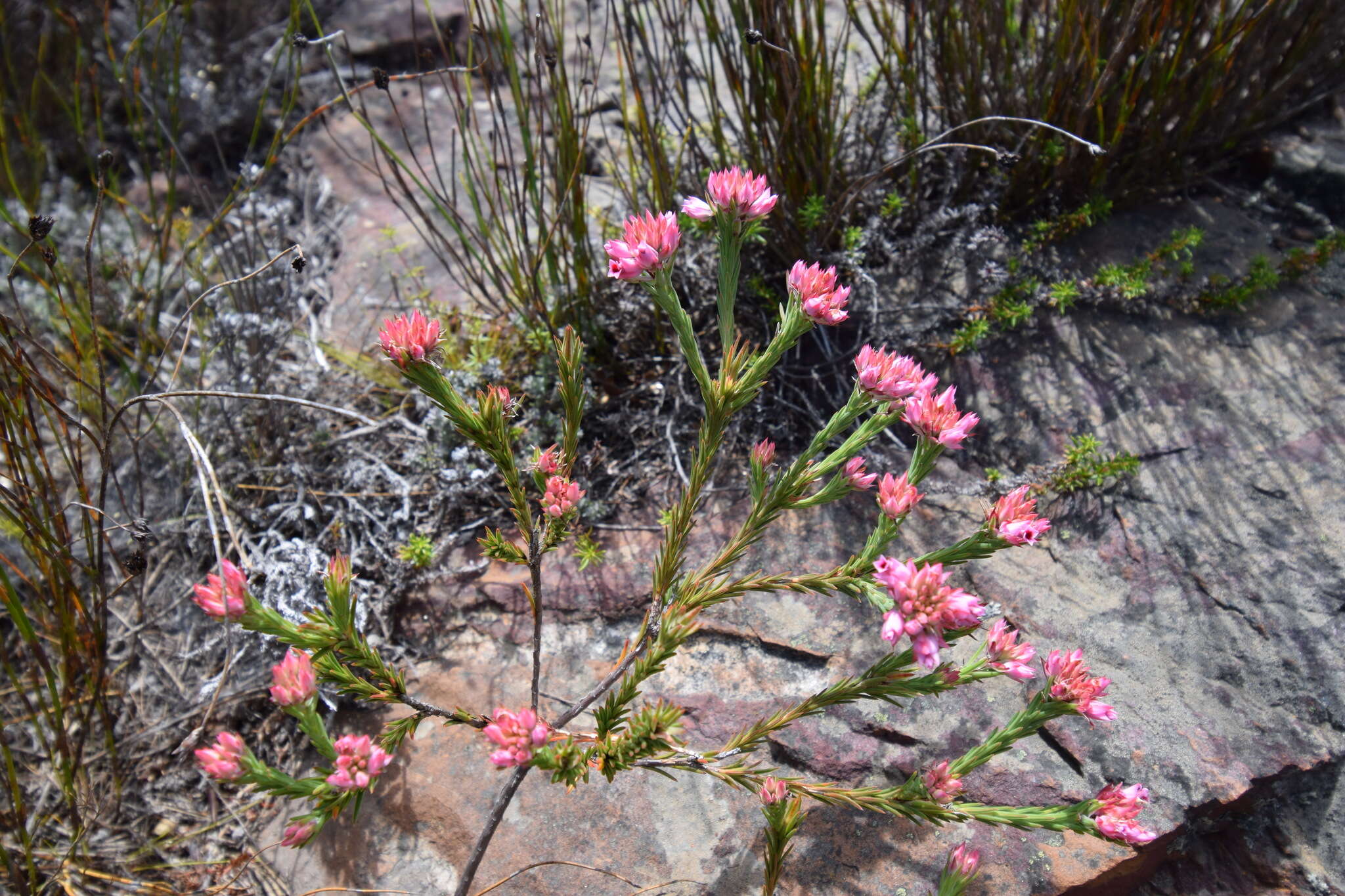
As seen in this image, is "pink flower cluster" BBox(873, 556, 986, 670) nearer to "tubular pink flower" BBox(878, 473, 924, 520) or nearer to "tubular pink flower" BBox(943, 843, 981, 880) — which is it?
"tubular pink flower" BBox(878, 473, 924, 520)

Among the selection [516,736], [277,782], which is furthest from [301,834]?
[516,736]

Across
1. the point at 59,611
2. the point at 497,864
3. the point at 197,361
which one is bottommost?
the point at 497,864

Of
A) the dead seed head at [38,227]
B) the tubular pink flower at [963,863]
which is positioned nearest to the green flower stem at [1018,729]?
the tubular pink flower at [963,863]

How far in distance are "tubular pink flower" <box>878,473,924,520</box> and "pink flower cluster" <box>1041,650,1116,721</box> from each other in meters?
0.38

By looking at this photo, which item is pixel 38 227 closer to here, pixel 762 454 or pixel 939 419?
pixel 762 454

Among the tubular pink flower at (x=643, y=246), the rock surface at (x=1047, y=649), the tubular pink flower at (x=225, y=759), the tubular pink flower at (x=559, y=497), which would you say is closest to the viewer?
the tubular pink flower at (x=225, y=759)

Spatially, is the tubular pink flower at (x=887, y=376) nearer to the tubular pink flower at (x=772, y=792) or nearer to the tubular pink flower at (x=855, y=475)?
the tubular pink flower at (x=855, y=475)

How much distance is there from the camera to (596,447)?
101 inches

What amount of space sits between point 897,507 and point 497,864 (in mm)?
1266

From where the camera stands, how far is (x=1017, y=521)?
159 centimetres

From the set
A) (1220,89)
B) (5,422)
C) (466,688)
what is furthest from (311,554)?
(1220,89)

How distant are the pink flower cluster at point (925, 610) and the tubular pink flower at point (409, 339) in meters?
0.96

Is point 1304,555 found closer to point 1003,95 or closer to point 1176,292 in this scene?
point 1176,292

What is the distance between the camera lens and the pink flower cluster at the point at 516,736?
4.74 ft
